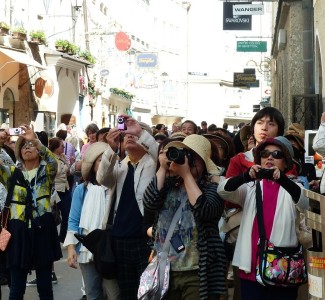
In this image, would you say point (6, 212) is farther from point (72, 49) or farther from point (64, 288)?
point (72, 49)

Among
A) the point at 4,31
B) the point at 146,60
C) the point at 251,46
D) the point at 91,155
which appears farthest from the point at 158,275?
the point at 146,60

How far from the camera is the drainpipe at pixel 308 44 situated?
709 inches

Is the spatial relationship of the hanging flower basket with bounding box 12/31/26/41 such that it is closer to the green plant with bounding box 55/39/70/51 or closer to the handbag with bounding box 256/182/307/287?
the green plant with bounding box 55/39/70/51

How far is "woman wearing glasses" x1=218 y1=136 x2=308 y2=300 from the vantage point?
5617 mm

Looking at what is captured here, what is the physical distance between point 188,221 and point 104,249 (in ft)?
3.74

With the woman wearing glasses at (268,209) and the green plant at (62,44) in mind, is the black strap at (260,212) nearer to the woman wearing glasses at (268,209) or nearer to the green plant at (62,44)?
the woman wearing glasses at (268,209)

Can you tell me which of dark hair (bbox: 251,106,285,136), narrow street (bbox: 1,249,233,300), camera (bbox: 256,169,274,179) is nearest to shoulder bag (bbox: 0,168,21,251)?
narrow street (bbox: 1,249,233,300)

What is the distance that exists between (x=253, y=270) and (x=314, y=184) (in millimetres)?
2440

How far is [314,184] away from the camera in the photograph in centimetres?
792

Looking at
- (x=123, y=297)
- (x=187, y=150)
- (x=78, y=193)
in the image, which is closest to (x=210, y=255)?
(x=187, y=150)

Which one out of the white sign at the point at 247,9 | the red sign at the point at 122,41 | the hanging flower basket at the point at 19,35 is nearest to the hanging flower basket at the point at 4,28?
the hanging flower basket at the point at 19,35

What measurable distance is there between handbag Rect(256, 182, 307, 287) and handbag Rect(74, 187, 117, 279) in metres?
1.42

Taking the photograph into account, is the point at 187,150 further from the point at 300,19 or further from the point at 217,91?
the point at 217,91

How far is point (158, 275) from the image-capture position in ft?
18.5
